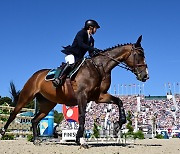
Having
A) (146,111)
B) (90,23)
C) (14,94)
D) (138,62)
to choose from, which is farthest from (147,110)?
(90,23)

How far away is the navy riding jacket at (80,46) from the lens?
7383 mm

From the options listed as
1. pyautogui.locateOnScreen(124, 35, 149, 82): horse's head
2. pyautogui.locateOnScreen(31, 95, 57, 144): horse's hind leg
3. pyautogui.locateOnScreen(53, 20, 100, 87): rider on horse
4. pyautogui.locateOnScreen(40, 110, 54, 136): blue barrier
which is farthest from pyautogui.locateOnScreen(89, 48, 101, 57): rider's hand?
pyautogui.locateOnScreen(40, 110, 54, 136): blue barrier

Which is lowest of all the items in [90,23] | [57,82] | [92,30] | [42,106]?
[42,106]

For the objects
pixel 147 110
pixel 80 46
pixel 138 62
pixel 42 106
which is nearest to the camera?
pixel 80 46

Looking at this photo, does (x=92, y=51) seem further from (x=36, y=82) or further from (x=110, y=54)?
(x=36, y=82)

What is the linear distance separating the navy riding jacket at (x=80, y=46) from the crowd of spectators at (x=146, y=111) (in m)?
42.7

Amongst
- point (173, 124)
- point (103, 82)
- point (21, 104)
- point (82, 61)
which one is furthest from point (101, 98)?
point (173, 124)

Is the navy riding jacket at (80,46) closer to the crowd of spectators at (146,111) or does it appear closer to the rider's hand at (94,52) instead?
the rider's hand at (94,52)

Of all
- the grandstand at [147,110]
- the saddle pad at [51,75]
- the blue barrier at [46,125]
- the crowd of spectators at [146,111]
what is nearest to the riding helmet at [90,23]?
the saddle pad at [51,75]

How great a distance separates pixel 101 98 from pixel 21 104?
2259 millimetres

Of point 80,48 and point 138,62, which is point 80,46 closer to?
point 80,48

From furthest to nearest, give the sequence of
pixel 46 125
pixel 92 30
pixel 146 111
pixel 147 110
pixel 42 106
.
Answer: pixel 147 110 < pixel 146 111 < pixel 46 125 < pixel 42 106 < pixel 92 30

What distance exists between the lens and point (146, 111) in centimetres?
5606

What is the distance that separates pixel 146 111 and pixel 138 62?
49.8m
